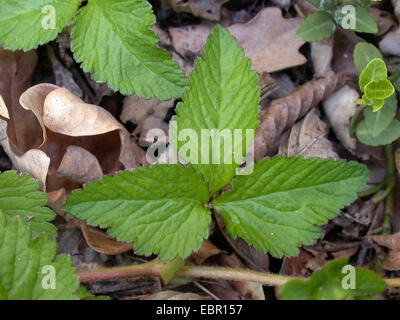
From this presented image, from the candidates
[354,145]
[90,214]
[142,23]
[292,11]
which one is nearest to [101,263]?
[90,214]

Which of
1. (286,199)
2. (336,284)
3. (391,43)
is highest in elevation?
(391,43)

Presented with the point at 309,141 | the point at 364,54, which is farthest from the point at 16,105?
the point at 364,54

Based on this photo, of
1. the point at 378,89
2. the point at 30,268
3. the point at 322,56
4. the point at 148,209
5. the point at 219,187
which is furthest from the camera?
the point at 322,56

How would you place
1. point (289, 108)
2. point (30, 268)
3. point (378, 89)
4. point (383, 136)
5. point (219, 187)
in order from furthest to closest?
point (289, 108)
point (383, 136)
point (378, 89)
point (219, 187)
point (30, 268)

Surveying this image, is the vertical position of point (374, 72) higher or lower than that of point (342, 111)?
higher

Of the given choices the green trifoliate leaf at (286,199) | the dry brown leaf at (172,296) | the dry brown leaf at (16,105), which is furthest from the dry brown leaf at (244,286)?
the dry brown leaf at (16,105)

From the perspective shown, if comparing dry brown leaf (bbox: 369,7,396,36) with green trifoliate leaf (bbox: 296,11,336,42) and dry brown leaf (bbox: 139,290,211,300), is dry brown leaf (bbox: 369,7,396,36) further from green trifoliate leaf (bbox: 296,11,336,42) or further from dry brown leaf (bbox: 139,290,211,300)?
dry brown leaf (bbox: 139,290,211,300)

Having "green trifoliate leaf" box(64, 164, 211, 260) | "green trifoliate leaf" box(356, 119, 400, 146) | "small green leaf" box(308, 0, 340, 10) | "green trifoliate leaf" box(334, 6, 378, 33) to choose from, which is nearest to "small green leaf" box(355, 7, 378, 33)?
"green trifoliate leaf" box(334, 6, 378, 33)

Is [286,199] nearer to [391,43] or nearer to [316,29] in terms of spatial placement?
[316,29]
